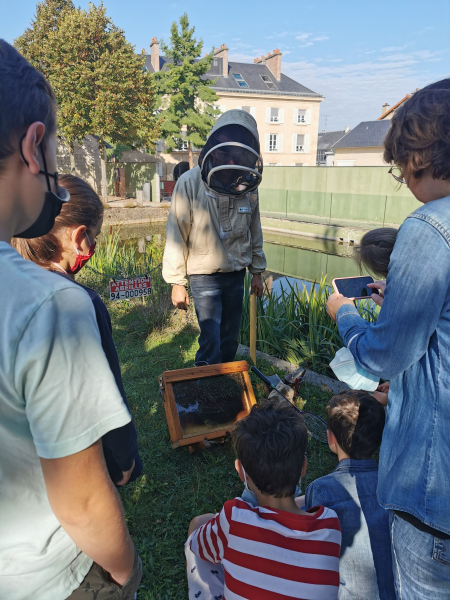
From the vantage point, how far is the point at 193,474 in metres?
3.06

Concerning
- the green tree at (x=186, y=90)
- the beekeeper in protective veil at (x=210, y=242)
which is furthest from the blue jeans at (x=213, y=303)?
the green tree at (x=186, y=90)

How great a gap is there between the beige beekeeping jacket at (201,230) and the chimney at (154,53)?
41.1m

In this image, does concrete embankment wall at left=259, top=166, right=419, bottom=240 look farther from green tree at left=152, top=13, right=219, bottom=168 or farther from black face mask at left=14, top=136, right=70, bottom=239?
black face mask at left=14, top=136, right=70, bottom=239

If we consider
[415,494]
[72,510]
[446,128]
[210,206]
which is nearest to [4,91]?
[72,510]

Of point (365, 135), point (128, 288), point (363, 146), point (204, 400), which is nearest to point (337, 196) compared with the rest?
point (128, 288)

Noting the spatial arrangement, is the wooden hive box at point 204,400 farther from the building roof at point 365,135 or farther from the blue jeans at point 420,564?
the building roof at point 365,135

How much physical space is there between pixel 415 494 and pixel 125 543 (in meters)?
0.86

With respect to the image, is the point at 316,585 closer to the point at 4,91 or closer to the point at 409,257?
the point at 409,257

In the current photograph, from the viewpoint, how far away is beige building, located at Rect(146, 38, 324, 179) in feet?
125

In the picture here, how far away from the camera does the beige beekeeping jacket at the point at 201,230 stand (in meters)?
3.49

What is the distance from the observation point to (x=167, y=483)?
2.97 m

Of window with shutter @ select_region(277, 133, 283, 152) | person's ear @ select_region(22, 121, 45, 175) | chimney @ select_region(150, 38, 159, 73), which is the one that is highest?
chimney @ select_region(150, 38, 159, 73)

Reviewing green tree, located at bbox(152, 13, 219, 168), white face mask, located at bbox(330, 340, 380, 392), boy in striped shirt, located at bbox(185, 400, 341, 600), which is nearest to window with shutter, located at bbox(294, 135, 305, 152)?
green tree, located at bbox(152, 13, 219, 168)

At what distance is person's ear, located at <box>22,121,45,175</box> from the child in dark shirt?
814 millimetres
